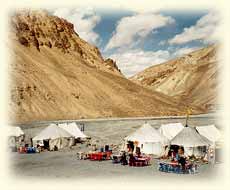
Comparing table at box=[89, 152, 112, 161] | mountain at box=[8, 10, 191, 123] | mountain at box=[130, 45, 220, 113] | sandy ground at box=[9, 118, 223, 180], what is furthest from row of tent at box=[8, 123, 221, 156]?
mountain at box=[130, 45, 220, 113]

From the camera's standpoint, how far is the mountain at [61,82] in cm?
7844

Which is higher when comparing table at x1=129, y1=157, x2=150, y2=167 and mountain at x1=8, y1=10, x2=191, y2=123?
mountain at x1=8, y1=10, x2=191, y2=123

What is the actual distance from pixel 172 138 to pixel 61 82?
2700 inches

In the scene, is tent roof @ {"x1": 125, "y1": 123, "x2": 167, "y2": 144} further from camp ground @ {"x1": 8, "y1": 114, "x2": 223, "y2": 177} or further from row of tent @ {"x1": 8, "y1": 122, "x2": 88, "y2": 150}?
row of tent @ {"x1": 8, "y1": 122, "x2": 88, "y2": 150}

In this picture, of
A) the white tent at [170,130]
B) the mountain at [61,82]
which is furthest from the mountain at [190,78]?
the white tent at [170,130]

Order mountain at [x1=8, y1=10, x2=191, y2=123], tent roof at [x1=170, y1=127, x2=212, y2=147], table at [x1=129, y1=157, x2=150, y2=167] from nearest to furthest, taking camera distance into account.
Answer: table at [x1=129, y1=157, x2=150, y2=167]
tent roof at [x1=170, y1=127, x2=212, y2=147]
mountain at [x1=8, y1=10, x2=191, y2=123]

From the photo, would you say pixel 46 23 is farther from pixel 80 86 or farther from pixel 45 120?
pixel 45 120

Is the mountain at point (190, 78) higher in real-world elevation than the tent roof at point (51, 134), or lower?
higher

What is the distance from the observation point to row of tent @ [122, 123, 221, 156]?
2464cm

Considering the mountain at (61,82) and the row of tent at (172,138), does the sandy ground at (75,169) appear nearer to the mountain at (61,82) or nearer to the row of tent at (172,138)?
the row of tent at (172,138)

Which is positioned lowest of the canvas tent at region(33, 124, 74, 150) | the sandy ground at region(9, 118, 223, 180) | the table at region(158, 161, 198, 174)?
the sandy ground at region(9, 118, 223, 180)

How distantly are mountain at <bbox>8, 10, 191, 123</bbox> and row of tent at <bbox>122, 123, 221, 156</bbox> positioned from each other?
142 feet

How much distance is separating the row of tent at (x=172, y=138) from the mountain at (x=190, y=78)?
104m

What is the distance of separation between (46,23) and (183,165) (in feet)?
325
